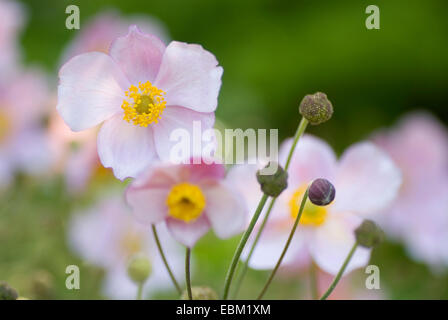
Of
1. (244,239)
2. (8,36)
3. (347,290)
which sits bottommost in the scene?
(347,290)

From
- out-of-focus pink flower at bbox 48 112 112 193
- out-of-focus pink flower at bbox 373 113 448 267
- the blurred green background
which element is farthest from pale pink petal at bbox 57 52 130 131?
the blurred green background

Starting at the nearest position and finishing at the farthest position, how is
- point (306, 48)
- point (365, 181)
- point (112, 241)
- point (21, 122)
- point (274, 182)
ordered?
point (274, 182)
point (365, 181)
point (112, 241)
point (21, 122)
point (306, 48)

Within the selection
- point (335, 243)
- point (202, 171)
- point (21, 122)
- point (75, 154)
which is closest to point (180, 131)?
point (202, 171)

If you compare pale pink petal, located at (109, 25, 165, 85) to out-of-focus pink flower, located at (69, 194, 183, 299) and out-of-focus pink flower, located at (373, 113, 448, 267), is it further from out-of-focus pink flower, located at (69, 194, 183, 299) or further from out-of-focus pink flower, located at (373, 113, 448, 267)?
out-of-focus pink flower, located at (373, 113, 448, 267)

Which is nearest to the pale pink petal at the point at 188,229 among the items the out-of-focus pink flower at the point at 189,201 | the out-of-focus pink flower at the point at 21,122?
the out-of-focus pink flower at the point at 189,201

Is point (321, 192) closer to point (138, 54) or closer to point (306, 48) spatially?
point (138, 54)
